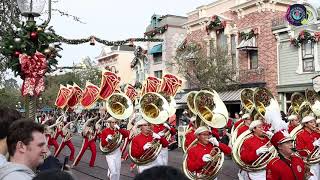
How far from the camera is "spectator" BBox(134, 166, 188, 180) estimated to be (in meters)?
1.81

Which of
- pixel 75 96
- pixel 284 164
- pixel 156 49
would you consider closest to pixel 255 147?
pixel 284 164

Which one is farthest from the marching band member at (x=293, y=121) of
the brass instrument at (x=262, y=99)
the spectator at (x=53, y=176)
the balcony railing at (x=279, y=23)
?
the balcony railing at (x=279, y=23)

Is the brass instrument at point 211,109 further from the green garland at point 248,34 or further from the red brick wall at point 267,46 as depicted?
the green garland at point 248,34

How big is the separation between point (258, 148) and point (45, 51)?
363cm

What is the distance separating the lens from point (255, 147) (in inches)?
275

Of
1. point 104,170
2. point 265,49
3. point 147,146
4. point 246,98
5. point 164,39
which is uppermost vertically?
point 164,39

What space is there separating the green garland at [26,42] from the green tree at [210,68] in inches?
740

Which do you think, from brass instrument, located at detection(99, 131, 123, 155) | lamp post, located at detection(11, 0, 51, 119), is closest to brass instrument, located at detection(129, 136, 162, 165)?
brass instrument, located at detection(99, 131, 123, 155)

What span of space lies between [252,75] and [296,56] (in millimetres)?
3087

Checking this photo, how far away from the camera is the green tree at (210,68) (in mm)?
25438

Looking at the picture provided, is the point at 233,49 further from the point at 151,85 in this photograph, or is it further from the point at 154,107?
the point at 154,107

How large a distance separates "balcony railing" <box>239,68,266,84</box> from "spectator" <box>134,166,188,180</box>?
76.7 feet

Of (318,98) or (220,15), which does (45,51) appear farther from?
(220,15)

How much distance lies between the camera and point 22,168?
267 cm
